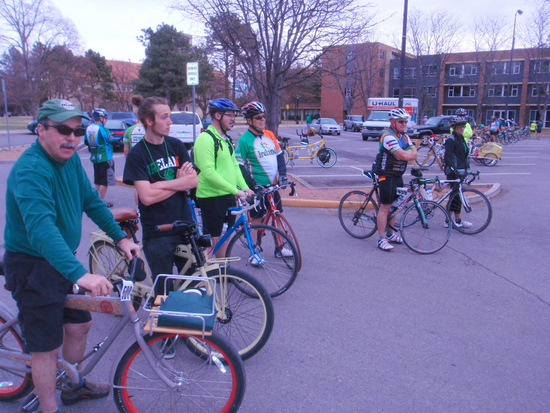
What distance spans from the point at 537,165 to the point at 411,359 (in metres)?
16.2

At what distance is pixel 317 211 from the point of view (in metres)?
8.68

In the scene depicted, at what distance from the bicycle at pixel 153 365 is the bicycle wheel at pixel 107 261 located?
130 cm

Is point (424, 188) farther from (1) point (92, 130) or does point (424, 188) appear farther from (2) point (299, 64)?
(2) point (299, 64)

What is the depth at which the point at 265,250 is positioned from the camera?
459 centimetres

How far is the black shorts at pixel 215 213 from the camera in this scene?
14.3ft

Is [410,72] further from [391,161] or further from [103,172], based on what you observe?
[391,161]

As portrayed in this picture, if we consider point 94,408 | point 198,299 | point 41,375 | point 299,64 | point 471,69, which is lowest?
point 94,408

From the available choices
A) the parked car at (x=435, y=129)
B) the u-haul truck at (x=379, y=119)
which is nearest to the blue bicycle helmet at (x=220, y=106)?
the parked car at (x=435, y=129)

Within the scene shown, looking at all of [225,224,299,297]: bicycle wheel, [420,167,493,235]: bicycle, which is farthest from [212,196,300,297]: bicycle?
[420,167,493,235]: bicycle

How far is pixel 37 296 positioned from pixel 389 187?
477 centimetres

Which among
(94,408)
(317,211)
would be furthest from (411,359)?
(317,211)

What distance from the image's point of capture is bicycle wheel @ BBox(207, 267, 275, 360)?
320 centimetres

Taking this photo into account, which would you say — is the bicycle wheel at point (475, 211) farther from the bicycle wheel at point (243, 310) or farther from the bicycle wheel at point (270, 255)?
the bicycle wheel at point (243, 310)

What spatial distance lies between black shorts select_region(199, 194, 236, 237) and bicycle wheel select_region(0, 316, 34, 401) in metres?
2.06
